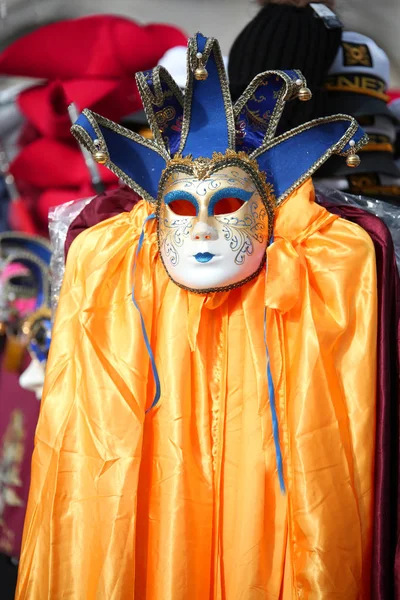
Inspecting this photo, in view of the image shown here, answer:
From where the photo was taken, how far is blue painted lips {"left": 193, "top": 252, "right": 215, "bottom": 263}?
107 cm

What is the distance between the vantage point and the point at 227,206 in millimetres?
1181

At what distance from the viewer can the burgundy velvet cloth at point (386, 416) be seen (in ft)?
3.38

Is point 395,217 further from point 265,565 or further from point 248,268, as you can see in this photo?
point 265,565

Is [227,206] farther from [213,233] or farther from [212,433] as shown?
[212,433]

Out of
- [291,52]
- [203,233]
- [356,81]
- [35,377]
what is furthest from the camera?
[35,377]

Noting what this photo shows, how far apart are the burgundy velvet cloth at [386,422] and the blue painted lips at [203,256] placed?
0.90 ft

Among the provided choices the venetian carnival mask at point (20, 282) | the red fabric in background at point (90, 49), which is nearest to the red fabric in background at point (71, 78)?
the red fabric in background at point (90, 49)

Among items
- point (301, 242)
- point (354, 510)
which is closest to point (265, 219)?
point (301, 242)

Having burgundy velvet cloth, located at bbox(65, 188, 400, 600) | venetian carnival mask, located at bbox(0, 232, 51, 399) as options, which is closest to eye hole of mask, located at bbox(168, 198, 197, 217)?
burgundy velvet cloth, located at bbox(65, 188, 400, 600)

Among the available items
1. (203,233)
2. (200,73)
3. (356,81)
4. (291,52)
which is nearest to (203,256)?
(203,233)

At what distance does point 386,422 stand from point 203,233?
1.29 feet

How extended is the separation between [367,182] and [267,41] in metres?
0.33

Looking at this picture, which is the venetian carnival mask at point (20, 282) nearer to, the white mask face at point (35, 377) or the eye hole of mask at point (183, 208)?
the white mask face at point (35, 377)

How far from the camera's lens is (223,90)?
1139 millimetres
